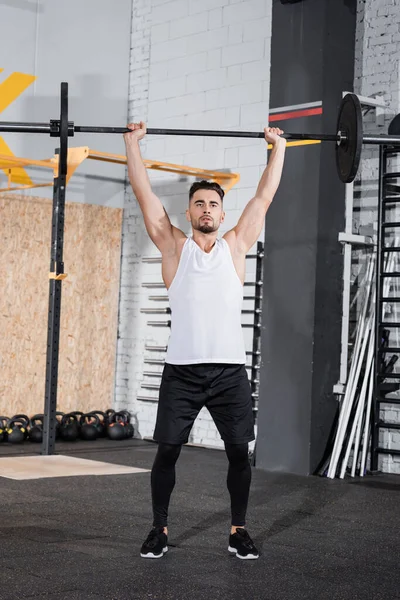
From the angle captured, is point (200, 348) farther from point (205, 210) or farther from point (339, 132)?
point (339, 132)

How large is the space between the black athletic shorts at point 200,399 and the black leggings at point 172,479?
0.05 m

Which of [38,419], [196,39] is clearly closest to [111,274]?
[38,419]

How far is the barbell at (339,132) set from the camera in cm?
323

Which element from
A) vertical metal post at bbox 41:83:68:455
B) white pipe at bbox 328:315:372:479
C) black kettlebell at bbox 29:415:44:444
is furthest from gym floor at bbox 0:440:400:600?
black kettlebell at bbox 29:415:44:444

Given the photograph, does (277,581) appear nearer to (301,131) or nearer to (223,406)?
(223,406)

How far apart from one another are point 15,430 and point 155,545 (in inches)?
149

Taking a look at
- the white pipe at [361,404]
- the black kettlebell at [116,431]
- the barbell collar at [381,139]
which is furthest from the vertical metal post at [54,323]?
the barbell collar at [381,139]

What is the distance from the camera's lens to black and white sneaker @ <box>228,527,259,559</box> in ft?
10.8

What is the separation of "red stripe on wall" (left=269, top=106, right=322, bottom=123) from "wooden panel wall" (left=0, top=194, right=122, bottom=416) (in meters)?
2.42

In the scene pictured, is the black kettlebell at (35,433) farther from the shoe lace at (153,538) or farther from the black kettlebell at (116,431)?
the shoe lace at (153,538)

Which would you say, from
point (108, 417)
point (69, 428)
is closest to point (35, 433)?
point (69, 428)

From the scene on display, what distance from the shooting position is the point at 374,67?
6.12 m

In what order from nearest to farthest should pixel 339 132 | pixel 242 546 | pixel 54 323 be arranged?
pixel 242 546 < pixel 339 132 < pixel 54 323

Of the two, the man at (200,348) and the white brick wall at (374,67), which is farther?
the white brick wall at (374,67)
